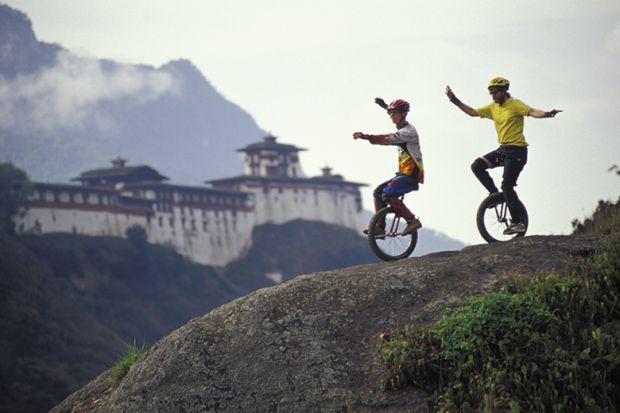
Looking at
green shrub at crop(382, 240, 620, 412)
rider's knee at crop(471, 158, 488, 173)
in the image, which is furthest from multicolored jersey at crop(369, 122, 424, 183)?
green shrub at crop(382, 240, 620, 412)

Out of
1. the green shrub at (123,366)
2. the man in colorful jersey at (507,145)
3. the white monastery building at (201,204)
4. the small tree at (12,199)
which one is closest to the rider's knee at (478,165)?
the man in colorful jersey at (507,145)

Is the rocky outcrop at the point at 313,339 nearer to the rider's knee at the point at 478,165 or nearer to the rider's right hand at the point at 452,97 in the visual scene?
the rider's knee at the point at 478,165

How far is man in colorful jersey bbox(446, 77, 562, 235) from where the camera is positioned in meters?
11.9

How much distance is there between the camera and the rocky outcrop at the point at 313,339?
9500 millimetres

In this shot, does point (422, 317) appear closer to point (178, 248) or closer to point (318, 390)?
point (318, 390)

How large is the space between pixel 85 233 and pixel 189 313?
12.3 metres

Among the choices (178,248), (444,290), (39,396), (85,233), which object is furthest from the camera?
(178,248)

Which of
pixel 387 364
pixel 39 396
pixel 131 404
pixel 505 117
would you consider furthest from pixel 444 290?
pixel 39 396

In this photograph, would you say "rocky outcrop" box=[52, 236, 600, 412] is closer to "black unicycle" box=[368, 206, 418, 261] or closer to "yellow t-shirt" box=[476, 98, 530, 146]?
"black unicycle" box=[368, 206, 418, 261]

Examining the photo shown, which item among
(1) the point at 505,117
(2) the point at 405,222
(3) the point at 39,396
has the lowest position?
(3) the point at 39,396

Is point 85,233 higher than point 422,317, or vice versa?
point 85,233

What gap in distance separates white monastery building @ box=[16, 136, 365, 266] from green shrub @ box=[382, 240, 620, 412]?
74.3m

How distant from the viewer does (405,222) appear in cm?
1222

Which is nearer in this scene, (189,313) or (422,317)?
(422,317)
